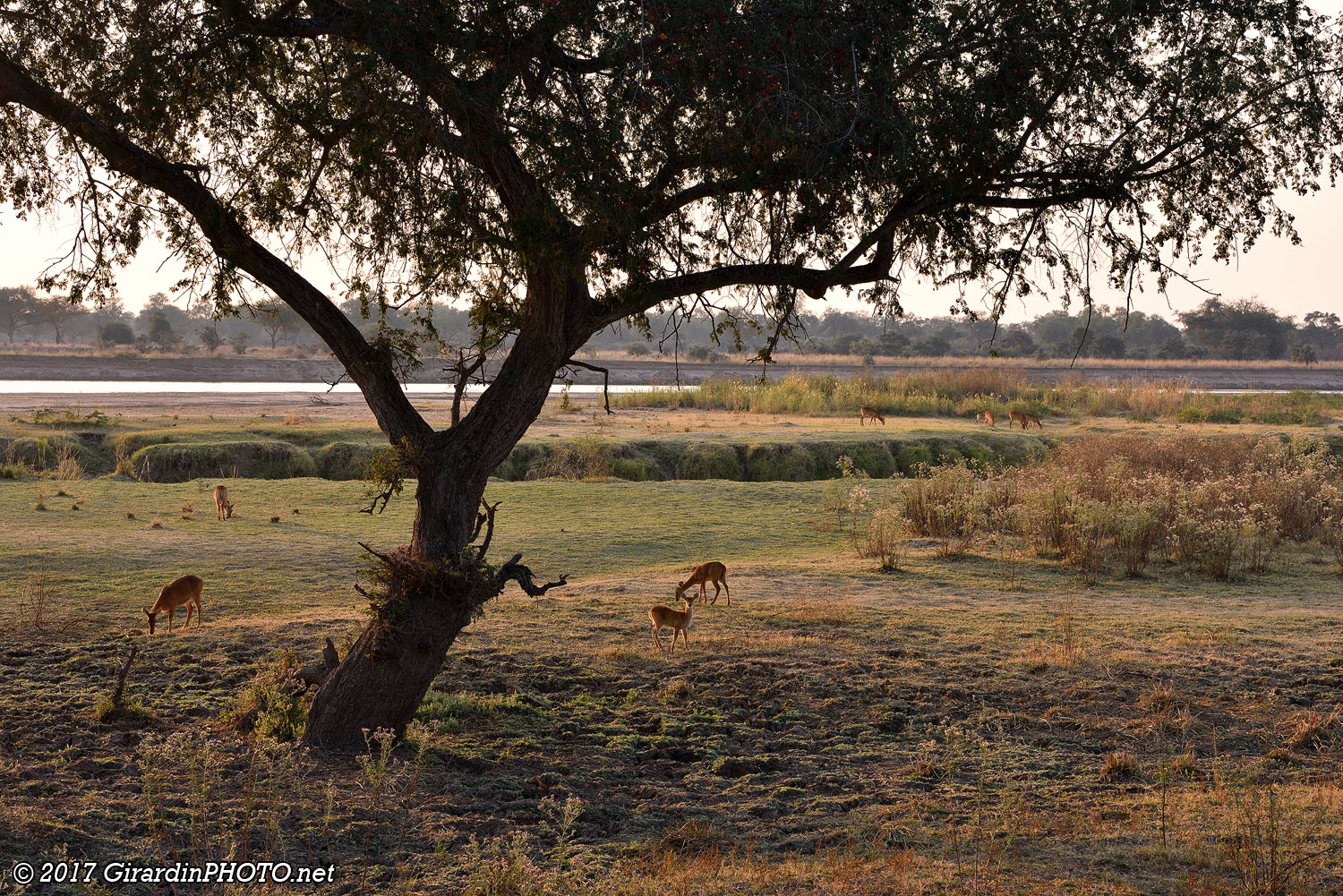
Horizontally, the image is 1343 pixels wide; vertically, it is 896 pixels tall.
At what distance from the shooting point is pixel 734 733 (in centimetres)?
654

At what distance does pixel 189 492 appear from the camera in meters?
15.8

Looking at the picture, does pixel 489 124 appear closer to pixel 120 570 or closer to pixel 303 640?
pixel 303 640

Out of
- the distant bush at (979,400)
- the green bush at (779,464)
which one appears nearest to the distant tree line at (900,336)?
the distant bush at (979,400)

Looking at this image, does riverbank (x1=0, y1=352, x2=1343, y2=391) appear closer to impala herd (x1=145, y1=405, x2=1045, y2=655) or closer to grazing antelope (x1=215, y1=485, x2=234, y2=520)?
grazing antelope (x1=215, y1=485, x2=234, y2=520)

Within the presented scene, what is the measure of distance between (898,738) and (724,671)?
154 centimetres

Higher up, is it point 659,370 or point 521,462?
point 659,370

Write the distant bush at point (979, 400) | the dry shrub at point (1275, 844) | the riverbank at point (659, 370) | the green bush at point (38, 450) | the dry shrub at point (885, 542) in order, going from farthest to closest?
the riverbank at point (659, 370)
the distant bush at point (979, 400)
the green bush at point (38, 450)
the dry shrub at point (885, 542)
the dry shrub at point (1275, 844)

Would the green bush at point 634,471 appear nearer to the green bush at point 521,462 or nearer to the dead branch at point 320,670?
the green bush at point 521,462

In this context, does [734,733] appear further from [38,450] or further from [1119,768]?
[38,450]

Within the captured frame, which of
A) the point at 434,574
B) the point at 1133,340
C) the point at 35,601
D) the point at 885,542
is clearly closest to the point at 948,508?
the point at 885,542

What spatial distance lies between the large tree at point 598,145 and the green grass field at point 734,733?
1232mm

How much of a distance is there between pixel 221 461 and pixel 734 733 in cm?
1570

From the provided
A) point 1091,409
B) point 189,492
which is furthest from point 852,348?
point 189,492

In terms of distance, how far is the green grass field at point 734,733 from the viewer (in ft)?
14.8
